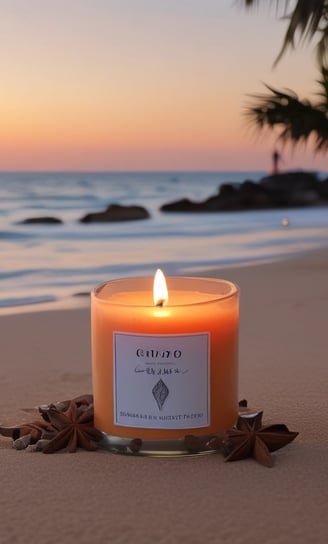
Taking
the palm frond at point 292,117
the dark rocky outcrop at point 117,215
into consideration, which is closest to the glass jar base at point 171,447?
the palm frond at point 292,117

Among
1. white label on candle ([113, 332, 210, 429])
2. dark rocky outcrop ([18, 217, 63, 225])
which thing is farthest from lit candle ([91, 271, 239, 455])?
dark rocky outcrop ([18, 217, 63, 225])

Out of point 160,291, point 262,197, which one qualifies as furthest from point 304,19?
→ point 262,197

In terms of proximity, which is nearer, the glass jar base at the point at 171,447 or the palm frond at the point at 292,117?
the glass jar base at the point at 171,447

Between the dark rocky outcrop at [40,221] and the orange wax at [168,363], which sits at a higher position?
the dark rocky outcrop at [40,221]

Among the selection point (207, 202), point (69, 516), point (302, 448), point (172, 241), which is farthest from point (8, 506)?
point (207, 202)

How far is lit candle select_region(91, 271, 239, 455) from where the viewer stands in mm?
890

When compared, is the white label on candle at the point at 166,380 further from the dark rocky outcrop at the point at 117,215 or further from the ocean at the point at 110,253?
the dark rocky outcrop at the point at 117,215

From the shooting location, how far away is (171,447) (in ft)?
2.95

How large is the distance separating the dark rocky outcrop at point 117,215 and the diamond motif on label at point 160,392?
11.8 meters

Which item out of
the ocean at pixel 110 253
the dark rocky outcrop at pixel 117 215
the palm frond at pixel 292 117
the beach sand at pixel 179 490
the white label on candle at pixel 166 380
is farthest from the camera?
the dark rocky outcrop at pixel 117 215

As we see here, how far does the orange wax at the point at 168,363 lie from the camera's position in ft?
2.92

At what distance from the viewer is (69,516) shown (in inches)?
29.2

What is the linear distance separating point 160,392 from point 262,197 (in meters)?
18.1

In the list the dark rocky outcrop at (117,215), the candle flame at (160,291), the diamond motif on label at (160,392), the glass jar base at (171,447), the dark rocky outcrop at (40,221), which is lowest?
the glass jar base at (171,447)
